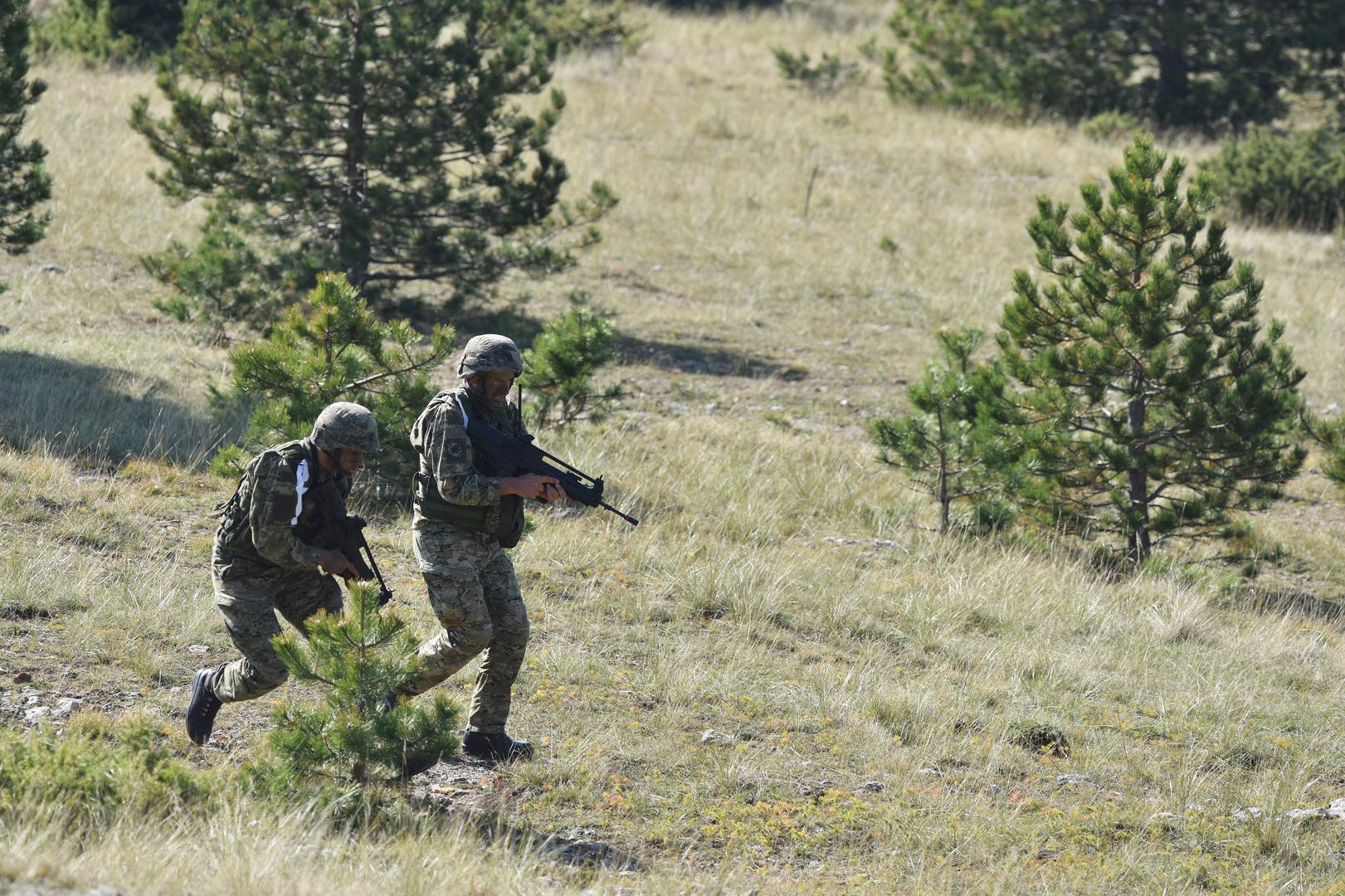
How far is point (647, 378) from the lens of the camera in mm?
12578

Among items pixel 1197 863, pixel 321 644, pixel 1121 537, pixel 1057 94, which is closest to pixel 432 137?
pixel 1121 537

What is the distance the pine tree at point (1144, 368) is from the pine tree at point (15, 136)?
7.19 m

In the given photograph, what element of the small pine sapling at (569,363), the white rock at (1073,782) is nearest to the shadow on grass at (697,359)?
the small pine sapling at (569,363)

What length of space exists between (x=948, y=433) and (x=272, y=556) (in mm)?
5668

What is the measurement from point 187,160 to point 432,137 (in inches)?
81.9

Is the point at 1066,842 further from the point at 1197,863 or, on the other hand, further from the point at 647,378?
the point at 647,378

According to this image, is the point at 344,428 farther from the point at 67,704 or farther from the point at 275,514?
the point at 67,704

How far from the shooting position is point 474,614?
509 centimetres

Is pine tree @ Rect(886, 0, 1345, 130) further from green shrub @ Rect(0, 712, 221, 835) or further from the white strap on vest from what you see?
green shrub @ Rect(0, 712, 221, 835)

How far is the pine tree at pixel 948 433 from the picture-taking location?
944 centimetres

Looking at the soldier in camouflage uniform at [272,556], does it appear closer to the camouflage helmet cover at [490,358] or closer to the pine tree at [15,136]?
the camouflage helmet cover at [490,358]

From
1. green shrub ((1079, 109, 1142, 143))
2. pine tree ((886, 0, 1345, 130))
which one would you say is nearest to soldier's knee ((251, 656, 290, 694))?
green shrub ((1079, 109, 1142, 143))

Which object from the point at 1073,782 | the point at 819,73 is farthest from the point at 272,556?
the point at 819,73

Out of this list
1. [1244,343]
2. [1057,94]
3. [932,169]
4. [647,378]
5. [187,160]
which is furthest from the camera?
[1057,94]
